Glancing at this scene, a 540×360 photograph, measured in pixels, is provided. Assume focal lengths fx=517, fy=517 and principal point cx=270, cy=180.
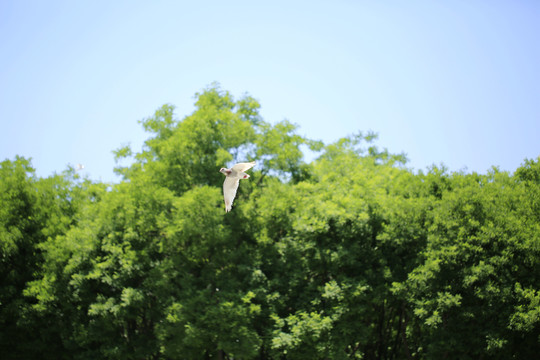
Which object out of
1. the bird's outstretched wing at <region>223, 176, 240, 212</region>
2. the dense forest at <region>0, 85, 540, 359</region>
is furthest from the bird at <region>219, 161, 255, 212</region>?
the dense forest at <region>0, 85, 540, 359</region>

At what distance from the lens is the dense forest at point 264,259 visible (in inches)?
821

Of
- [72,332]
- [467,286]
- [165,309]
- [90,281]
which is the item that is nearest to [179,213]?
[165,309]

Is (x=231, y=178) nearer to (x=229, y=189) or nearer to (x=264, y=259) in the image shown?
(x=229, y=189)

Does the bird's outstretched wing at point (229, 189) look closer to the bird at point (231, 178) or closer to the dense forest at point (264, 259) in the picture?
the bird at point (231, 178)

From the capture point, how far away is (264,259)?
24.4 meters

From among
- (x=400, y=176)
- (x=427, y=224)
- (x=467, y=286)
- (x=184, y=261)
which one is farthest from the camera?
(x=400, y=176)

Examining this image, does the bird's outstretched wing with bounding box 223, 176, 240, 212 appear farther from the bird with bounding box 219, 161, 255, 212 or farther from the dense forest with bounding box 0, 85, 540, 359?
the dense forest with bounding box 0, 85, 540, 359

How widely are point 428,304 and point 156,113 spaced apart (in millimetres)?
17672

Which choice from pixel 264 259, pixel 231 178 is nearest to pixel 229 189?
pixel 231 178

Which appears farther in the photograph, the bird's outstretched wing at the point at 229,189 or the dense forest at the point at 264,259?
the dense forest at the point at 264,259

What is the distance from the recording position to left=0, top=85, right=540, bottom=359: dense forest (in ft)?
68.4

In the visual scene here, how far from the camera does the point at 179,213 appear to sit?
22.8 m

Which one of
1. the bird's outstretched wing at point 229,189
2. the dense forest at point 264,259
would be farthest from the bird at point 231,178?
the dense forest at point 264,259

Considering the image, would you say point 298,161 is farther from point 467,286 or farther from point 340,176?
point 467,286
